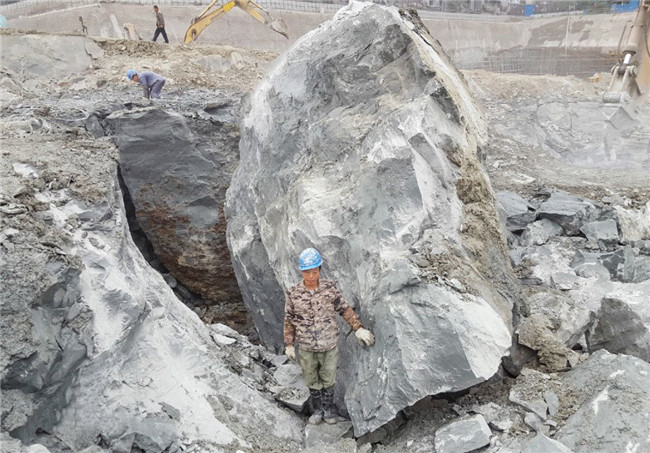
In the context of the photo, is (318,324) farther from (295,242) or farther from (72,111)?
(72,111)

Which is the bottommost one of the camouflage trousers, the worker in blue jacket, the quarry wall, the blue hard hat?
the quarry wall

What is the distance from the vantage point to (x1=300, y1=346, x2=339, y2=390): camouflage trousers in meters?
3.41

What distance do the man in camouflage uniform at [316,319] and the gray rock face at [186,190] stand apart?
294 cm

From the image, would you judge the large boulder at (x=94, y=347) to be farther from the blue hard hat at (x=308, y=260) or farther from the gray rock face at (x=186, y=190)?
the gray rock face at (x=186, y=190)

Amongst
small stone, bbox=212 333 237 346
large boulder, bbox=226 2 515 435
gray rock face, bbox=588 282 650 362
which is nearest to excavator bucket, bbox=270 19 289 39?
large boulder, bbox=226 2 515 435

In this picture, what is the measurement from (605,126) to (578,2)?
19.7 m

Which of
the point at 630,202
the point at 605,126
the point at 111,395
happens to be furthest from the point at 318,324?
the point at 605,126

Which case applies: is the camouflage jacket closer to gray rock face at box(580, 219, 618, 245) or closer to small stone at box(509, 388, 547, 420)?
small stone at box(509, 388, 547, 420)

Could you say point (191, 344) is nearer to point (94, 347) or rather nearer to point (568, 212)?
point (94, 347)

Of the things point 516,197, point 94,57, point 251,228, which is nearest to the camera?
point 251,228

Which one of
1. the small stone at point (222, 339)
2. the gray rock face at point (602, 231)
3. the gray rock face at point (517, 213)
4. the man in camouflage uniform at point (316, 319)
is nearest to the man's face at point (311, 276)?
the man in camouflage uniform at point (316, 319)

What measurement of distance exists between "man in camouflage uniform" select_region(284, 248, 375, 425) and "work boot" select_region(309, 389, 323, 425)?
0.47 ft

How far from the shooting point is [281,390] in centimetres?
386

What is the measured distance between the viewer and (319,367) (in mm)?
3490
